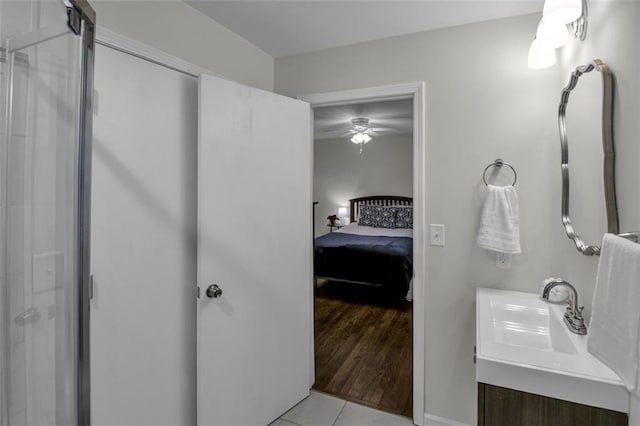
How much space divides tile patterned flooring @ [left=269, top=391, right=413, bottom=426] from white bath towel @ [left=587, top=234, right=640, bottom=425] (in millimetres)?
1421

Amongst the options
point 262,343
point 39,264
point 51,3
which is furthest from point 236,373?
point 51,3

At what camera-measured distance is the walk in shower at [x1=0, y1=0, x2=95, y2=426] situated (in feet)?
→ 2.12

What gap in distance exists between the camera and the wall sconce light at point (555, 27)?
1.17 metres

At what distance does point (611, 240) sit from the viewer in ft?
2.74

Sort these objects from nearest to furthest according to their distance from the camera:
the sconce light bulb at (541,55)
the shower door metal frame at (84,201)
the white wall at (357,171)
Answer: the shower door metal frame at (84,201), the sconce light bulb at (541,55), the white wall at (357,171)

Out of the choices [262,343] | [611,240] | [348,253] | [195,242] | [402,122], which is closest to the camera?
[611,240]

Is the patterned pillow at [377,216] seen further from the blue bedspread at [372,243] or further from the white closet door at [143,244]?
the white closet door at [143,244]

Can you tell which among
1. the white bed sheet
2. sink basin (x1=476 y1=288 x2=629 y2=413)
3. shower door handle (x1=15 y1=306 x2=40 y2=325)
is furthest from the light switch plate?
the white bed sheet

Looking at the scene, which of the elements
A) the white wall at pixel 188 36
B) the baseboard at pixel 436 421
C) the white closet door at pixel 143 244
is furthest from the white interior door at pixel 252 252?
the baseboard at pixel 436 421

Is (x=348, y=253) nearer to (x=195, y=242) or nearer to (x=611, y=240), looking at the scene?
(x=195, y=242)

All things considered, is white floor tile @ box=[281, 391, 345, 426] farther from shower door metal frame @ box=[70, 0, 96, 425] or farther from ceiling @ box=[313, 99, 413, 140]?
ceiling @ box=[313, 99, 413, 140]

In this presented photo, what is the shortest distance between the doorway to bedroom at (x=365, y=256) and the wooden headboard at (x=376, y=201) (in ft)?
0.06

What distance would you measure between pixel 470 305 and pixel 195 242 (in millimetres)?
1575

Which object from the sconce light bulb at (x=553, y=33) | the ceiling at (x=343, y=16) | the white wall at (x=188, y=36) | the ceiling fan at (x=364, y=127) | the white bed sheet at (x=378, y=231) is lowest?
the white bed sheet at (x=378, y=231)
